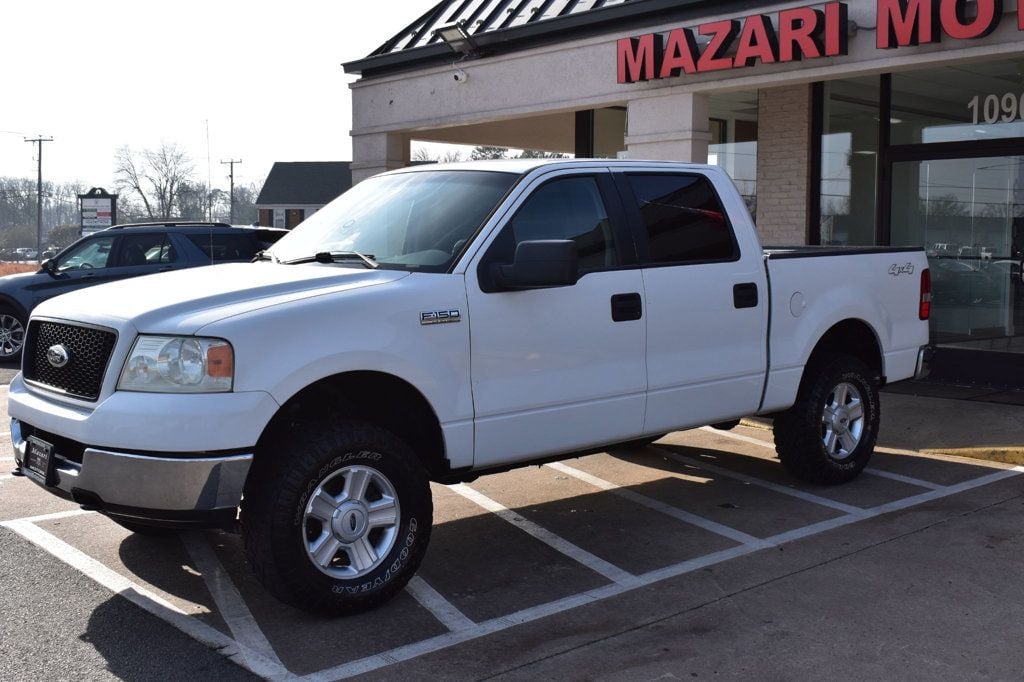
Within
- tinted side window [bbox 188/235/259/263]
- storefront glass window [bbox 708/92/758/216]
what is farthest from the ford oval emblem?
storefront glass window [bbox 708/92/758/216]

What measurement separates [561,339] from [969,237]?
785cm

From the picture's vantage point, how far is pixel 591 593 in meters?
5.19

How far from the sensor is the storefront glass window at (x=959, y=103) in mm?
11039

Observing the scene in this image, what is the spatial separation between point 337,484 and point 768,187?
9680 mm

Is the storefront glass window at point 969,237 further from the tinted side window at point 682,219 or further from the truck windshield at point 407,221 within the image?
the truck windshield at point 407,221

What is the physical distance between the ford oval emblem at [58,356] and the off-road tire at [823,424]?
4.45 m

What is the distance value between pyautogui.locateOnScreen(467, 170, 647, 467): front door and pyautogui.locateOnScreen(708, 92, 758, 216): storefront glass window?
8.04 metres

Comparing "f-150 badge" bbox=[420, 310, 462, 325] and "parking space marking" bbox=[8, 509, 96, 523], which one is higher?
"f-150 badge" bbox=[420, 310, 462, 325]

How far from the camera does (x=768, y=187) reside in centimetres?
1327

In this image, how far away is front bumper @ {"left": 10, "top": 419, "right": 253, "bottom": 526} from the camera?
4.33 m

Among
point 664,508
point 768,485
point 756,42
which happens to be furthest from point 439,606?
point 756,42

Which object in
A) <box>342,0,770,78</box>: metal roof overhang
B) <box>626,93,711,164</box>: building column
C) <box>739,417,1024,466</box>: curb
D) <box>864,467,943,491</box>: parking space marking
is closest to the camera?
<box>864,467,943,491</box>: parking space marking

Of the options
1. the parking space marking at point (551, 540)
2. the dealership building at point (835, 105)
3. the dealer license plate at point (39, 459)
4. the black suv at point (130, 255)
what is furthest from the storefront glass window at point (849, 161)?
the dealer license plate at point (39, 459)

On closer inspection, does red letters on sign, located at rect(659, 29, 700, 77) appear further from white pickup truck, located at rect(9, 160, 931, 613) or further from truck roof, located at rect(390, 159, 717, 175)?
truck roof, located at rect(390, 159, 717, 175)
